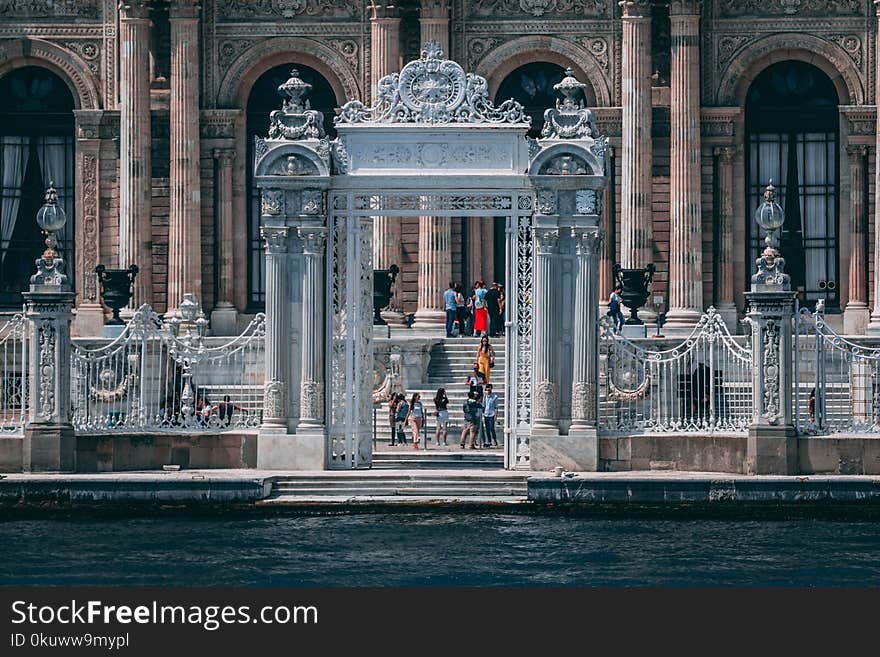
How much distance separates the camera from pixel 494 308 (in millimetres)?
49438

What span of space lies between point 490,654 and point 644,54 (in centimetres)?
2864

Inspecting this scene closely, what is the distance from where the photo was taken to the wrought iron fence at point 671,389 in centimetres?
3628

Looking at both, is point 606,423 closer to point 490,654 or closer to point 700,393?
point 700,393

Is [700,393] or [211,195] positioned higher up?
[211,195]

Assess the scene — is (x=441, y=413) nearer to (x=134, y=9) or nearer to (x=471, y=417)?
(x=471, y=417)

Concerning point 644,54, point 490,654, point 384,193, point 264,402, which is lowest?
point 490,654

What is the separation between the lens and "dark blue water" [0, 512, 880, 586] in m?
29.6

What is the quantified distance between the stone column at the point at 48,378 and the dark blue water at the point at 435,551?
208cm

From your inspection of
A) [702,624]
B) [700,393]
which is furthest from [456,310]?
[702,624]

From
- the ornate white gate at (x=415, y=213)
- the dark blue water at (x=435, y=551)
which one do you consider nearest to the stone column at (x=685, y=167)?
the ornate white gate at (x=415, y=213)

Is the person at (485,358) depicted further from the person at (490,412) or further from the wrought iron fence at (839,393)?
the wrought iron fence at (839,393)

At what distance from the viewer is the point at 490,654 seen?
81.3 ft

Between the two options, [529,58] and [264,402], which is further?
[529,58]

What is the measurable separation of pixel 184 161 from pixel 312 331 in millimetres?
17126
